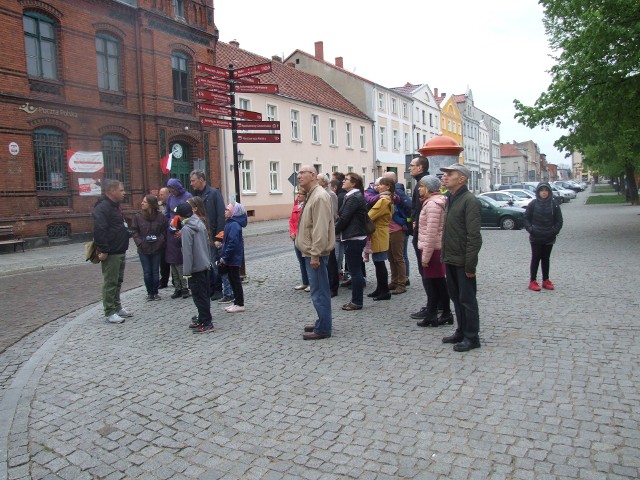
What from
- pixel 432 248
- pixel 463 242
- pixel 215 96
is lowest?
pixel 432 248

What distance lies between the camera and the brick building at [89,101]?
18172 millimetres

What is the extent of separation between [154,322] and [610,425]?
562cm

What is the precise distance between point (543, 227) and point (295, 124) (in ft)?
91.6

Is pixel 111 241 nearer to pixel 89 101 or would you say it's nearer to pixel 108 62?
pixel 89 101

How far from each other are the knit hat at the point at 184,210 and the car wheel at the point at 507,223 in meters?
17.5

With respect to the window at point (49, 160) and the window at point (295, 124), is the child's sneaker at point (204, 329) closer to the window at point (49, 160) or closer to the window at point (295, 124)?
the window at point (49, 160)

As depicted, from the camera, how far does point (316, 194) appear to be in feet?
19.8

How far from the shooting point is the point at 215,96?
44.1 ft

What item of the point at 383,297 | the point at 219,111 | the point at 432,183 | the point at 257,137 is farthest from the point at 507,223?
the point at 432,183

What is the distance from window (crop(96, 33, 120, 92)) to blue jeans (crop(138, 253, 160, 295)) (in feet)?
49.8

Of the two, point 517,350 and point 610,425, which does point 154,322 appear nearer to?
point 517,350

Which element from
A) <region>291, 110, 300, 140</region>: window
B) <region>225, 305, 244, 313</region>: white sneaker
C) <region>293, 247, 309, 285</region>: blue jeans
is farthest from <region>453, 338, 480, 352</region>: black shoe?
<region>291, 110, 300, 140</region>: window

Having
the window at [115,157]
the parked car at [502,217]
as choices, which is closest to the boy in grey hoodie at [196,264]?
the window at [115,157]

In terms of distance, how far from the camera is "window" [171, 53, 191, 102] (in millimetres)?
25172
